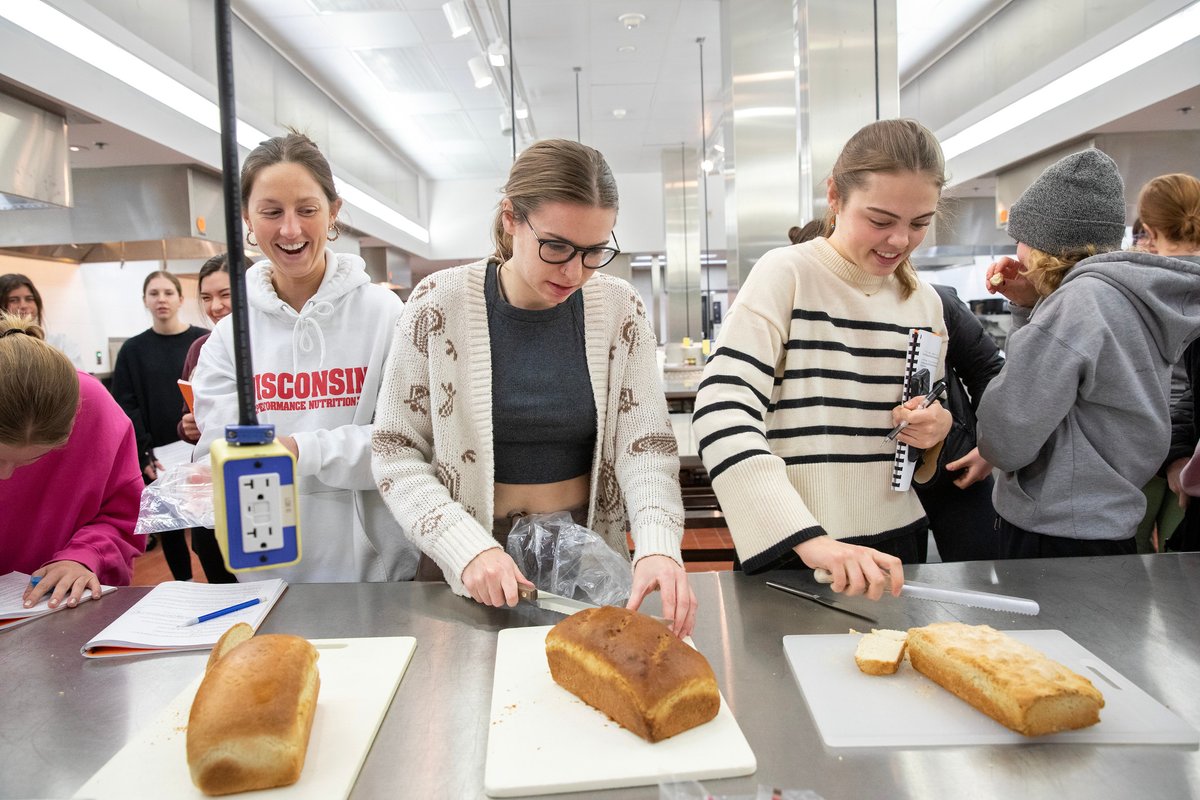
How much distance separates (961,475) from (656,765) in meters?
1.37

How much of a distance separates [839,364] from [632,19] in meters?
5.22

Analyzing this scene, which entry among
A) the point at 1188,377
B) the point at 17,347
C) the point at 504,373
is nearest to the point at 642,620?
the point at 504,373

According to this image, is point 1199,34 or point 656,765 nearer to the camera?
point 656,765

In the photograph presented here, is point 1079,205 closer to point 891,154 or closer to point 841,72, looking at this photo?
Answer: point 891,154

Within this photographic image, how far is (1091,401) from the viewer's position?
1.43 meters

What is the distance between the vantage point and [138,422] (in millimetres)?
3609

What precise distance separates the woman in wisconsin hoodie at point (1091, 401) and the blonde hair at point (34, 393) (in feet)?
5.41

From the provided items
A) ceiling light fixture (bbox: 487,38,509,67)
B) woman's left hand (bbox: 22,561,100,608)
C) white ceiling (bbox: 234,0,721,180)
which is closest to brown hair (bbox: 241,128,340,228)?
woman's left hand (bbox: 22,561,100,608)

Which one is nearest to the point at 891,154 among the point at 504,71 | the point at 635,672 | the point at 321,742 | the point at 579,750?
the point at 635,672

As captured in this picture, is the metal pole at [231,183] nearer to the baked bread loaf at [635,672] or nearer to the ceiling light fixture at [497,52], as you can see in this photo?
the baked bread loaf at [635,672]

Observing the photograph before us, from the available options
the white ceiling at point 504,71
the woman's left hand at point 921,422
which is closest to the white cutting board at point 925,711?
the woman's left hand at point 921,422

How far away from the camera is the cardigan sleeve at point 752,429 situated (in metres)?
1.19

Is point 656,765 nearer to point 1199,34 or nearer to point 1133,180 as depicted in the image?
point 1199,34

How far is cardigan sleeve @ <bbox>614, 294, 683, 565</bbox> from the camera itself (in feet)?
4.08
